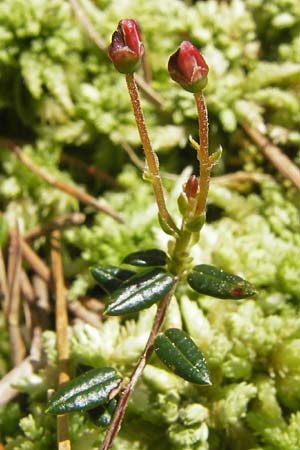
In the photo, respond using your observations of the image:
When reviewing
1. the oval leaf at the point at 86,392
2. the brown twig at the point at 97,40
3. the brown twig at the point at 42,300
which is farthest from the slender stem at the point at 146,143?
the brown twig at the point at 97,40

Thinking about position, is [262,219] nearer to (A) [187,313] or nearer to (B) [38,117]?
(A) [187,313]

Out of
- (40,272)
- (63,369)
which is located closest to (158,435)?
(63,369)

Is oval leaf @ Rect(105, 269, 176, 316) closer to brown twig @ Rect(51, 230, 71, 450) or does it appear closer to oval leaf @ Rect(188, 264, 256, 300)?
oval leaf @ Rect(188, 264, 256, 300)

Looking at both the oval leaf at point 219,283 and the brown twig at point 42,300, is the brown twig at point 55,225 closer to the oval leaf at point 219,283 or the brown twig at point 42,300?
the brown twig at point 42,300

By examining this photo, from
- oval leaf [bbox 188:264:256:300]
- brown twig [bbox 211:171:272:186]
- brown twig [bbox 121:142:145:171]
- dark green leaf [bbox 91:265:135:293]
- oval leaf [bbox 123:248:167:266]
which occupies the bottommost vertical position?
oval leaf [bbox 188:264:256:300]

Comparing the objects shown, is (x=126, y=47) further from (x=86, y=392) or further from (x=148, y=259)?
(x=86, y=392)

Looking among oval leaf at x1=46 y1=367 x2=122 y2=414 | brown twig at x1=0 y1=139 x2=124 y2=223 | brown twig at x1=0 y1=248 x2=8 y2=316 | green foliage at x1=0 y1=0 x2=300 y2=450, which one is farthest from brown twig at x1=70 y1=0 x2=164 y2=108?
oval leaf at x1=46 y1=367 x2=122 y2=414
